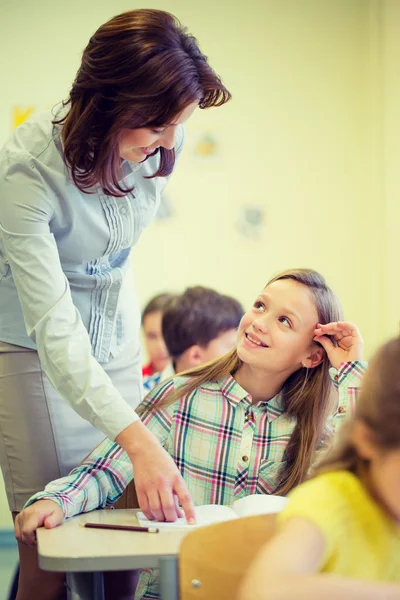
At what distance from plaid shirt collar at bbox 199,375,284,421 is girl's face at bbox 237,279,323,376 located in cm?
6

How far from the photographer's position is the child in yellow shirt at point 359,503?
85 centimetres

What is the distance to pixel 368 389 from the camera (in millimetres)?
947

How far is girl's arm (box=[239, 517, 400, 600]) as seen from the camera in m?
0.76

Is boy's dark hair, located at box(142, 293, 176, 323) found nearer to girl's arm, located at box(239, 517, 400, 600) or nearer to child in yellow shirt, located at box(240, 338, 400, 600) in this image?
child in yellow shirt, located at box(240, 338, 400, 600)

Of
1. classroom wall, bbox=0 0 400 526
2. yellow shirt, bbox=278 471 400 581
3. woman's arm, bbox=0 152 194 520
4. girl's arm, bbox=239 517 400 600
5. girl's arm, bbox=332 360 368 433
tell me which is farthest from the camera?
classroom wall, bbox=0 0 400 526

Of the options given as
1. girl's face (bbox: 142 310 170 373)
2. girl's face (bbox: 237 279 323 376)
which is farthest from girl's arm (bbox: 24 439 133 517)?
girl's face (bbox: 142 310 170 373)

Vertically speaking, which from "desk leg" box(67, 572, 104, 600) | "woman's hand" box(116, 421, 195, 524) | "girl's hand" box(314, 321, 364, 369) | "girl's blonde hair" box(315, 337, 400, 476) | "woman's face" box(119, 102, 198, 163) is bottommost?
"desk leg" box(67, 572, 104, 600)

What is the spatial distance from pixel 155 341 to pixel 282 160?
1160 mm

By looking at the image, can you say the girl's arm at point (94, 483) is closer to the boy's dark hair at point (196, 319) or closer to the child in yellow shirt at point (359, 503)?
the child in yellow shirt at point (359, 503)

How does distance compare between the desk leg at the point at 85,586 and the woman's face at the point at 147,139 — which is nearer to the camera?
the desk leg at the point at 85,586

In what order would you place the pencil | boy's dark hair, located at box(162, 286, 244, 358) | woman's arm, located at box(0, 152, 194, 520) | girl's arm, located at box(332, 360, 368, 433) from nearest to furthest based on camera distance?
the pencil < woman's arm, located at box(0, 152, 194, 520) < girl's arm, located at box(332, 360, 368, 433) < boy's dark hair, located at box(162, 286, 244, 358)

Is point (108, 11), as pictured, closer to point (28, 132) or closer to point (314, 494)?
point (28, 132)

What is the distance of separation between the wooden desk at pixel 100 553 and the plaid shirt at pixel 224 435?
30 cm

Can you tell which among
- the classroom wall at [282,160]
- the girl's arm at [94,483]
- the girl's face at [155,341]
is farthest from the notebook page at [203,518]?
the classroom wall at [282,160]
